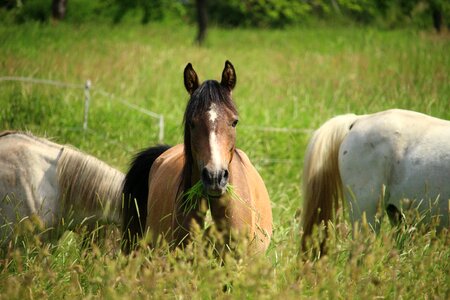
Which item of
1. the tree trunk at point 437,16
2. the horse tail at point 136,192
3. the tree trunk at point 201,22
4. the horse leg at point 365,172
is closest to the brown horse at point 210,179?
the horse tail at point 136,192

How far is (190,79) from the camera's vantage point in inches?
159

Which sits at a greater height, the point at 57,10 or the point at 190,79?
the point at 190,79

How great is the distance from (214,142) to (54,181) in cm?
184

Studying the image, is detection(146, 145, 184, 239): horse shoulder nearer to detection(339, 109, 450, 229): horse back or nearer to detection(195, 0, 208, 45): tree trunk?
detection(339, 109, 450, 229): horse back

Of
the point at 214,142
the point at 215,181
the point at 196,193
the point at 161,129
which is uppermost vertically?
the point at 214,142

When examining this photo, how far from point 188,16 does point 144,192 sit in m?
25.0

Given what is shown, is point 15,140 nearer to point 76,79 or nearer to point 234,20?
point 76,79

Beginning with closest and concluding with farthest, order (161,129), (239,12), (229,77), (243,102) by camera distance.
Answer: (229,77) → (161,129) → (243,102) → (239,12)

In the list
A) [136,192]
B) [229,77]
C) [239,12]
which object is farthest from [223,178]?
[239,12]

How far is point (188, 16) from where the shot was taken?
1155 inches

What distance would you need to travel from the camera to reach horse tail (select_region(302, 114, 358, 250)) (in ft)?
18.9

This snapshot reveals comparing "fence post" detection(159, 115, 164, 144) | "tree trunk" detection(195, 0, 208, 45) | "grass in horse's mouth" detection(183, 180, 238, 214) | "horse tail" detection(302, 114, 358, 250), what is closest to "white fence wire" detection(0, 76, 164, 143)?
"fence post" detection(159, 115, 164, 144)

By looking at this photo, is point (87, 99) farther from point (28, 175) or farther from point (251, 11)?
point (251, 11)

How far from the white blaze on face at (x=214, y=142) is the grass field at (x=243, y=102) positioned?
20.4 inches
